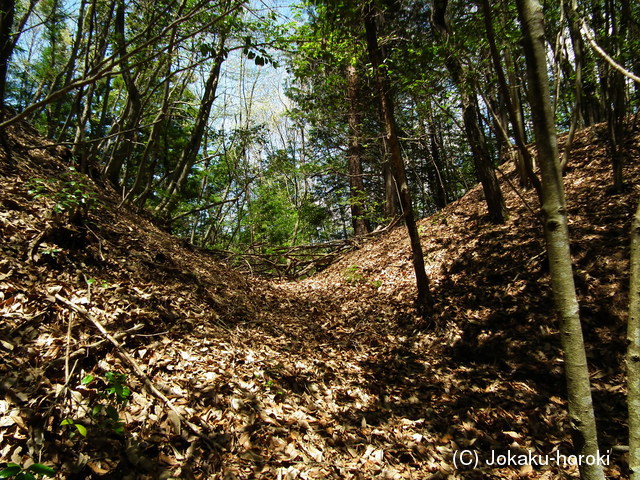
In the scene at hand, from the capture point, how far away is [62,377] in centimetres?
→ 248

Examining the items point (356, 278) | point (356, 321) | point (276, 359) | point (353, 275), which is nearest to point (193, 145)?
point (353, 275)

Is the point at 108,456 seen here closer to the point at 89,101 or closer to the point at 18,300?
the point at 18,300

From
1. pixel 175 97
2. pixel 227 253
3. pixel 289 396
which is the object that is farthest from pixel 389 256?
pixel 175 97

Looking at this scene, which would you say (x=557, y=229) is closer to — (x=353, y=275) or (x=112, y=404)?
(x=112, y=404)

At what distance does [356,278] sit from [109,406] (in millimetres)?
6273

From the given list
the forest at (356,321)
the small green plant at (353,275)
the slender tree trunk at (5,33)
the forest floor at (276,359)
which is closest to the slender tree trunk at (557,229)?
the forest at (356,321)

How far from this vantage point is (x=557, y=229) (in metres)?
1.48

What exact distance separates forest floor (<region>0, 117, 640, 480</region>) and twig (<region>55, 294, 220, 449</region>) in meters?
0.02

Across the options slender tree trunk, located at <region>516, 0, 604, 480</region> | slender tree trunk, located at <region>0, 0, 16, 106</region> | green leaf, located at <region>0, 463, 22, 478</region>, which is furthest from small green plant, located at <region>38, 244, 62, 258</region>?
slender tree trunk, located at <region>516, 0, 604, 480</region>

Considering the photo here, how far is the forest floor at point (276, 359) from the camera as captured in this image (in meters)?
2.36

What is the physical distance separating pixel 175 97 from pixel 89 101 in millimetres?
4024

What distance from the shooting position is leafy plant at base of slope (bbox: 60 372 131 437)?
7.14 feet

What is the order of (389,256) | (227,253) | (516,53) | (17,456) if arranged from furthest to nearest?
(227,253), (389,256), (516,53), (17,456)

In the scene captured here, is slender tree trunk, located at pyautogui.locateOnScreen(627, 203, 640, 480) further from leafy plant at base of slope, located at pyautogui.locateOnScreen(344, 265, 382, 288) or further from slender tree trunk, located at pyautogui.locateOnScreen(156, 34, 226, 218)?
slender tree trunk, located at pyautogui.locateOnScreen(156, 34, 226, 218)
